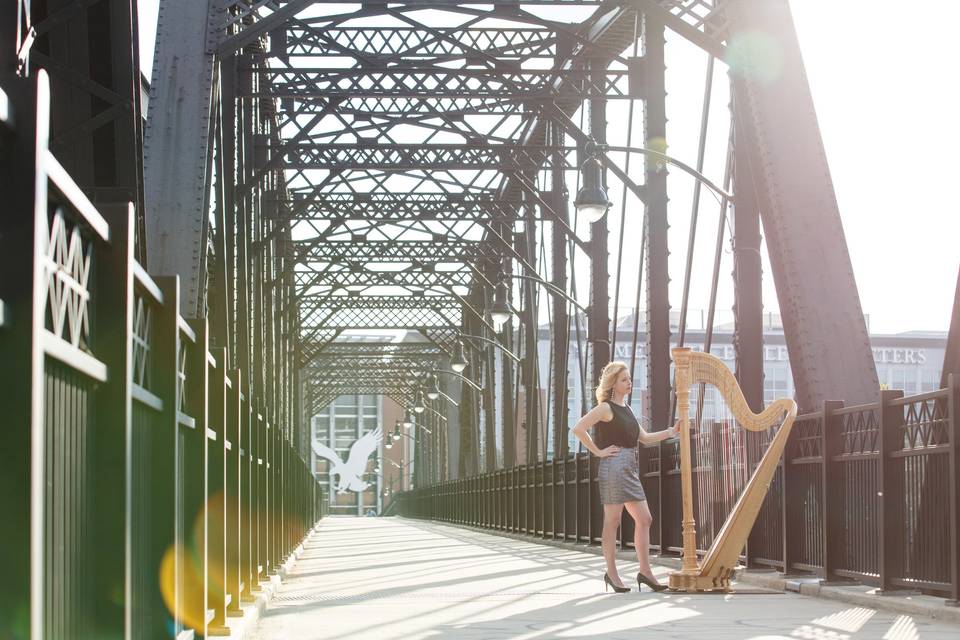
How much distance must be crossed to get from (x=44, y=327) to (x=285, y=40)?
66.2ft

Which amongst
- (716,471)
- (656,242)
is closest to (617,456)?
(716,471)

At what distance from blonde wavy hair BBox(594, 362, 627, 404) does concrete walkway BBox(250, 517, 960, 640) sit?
1434mm

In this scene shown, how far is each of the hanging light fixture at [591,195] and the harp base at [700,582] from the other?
599cm

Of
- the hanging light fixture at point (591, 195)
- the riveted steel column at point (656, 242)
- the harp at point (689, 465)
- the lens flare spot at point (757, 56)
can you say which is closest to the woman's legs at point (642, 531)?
the harp at point (689, 465)

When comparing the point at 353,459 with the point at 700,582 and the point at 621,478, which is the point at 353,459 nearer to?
the point at 621,478

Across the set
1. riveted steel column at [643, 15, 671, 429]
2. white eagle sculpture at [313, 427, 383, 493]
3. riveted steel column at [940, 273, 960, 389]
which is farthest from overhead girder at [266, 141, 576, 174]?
white eagle sculpture at [313, 427, 383, 493]

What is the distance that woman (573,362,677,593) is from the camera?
34.6 feet

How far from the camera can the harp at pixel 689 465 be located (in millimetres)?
10211

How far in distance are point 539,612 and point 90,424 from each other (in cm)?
589

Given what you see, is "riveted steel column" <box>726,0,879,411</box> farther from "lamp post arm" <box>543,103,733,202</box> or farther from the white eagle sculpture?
the white eagle sculpture

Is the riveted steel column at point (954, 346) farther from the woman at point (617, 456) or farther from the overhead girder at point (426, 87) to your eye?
the overhead girder at point (426, 87)

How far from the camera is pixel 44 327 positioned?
322 centimetres

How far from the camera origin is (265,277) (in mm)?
28641

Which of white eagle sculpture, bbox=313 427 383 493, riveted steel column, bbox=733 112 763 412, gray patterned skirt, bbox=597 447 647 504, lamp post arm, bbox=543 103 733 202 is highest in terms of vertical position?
lamp post arm, bbox=543 103 733 202
